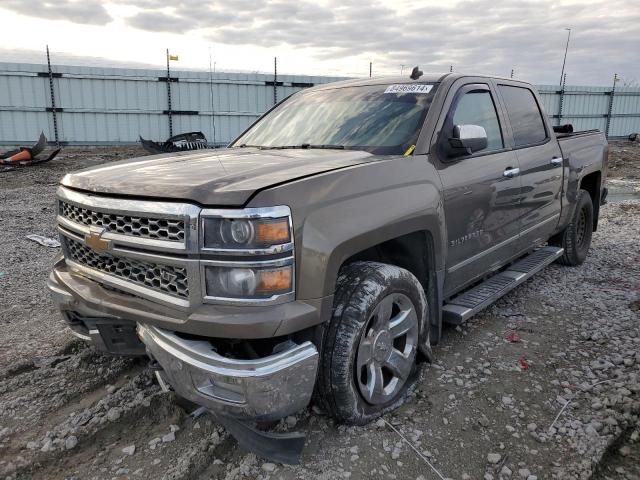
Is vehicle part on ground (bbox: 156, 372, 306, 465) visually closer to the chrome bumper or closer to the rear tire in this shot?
the chrome bumper

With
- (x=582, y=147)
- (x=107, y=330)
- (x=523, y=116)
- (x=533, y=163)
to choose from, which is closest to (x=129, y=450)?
(x=107, y=330)

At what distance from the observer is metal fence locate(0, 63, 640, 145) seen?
16.5 meters

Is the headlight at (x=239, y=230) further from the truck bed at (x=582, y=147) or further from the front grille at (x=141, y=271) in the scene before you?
the truck bed at (x=582, y=147)

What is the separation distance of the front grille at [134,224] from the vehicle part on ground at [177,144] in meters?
11.8

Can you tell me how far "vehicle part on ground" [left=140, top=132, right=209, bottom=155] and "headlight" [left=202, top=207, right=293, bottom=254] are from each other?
40.8 feet

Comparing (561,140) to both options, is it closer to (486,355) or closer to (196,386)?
(486,355)

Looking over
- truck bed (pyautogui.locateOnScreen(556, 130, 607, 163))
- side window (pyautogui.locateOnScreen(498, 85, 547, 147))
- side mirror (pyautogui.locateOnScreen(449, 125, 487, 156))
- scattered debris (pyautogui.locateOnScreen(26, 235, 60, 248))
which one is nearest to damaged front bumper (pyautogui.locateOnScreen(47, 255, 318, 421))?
side mirror (pyautogui.locateOnScreen(449, 125, 487, 156))

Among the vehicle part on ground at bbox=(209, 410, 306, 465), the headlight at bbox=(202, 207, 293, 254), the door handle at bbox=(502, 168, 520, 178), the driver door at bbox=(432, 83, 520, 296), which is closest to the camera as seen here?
the headlight at bbox=(202, 207, 293, 254)

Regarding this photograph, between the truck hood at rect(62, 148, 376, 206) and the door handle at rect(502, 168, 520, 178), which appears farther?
the door handle at rect(502, 168, 520, 178)

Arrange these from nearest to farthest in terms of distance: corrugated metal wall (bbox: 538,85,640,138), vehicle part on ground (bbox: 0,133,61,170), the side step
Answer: the side step < vehicle part on ground (bbox: 0,133,61,170) < corrugated metal wall (bbox: 538,85,640,138)

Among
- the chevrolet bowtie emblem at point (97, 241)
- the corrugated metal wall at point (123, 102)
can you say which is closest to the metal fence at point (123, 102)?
the corrugated metal wall at point (123, 102)

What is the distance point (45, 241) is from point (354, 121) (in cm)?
482

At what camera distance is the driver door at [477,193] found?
329cm

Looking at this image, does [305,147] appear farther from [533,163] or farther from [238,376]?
[533,163]
